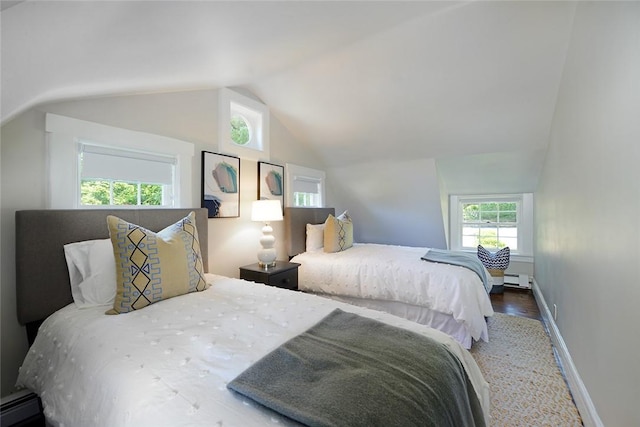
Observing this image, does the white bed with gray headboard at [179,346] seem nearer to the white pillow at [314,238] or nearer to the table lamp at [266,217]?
the table lamp at [266,217]

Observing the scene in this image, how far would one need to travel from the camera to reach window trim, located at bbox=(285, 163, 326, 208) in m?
3.72

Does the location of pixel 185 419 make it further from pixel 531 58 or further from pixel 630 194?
pixel 531 58

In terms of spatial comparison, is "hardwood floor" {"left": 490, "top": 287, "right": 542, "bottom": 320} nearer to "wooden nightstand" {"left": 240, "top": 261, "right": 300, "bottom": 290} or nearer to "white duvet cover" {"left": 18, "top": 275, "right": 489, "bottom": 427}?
"wooden nightstand" {"left": 240, "top": 261, "right": 300, "bottom": 290}

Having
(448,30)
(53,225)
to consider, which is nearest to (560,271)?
(448,30)

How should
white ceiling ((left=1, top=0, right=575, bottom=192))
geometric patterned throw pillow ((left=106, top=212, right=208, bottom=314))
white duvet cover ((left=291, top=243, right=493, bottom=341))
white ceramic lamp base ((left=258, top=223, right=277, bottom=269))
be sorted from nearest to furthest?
white ceiling ((left=1, top=0, right=575, bottom=192)), geometric patterned throw pillow ((left=106, top=212, right=208, bottom=314)), white duvet cover ((left=291, top=243, right=493, bottom=341)), white ceramic lamp base ((left=258, top=223, right=277, bottom=269))

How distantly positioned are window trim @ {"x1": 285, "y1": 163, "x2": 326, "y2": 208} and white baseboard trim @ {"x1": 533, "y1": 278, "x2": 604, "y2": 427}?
9.82ft

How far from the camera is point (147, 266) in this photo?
157cm

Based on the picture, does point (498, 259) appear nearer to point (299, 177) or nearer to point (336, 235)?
point (336, 235)

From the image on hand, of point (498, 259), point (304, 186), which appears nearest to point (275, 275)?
point (304, 186)

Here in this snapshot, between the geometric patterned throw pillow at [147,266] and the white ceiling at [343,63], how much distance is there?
76 cm

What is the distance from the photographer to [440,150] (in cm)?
364

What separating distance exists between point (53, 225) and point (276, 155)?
7.61 feet

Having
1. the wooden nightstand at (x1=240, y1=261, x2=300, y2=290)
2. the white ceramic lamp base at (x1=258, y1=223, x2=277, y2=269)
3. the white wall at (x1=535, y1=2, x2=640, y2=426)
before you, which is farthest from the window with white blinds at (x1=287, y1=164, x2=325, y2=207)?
the white wall at (x1=535, y1=2, x2=640, y2=426)

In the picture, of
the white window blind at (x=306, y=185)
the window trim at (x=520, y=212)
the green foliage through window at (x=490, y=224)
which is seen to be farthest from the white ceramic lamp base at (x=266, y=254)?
the green foliage through window at (x=490, y=224)
